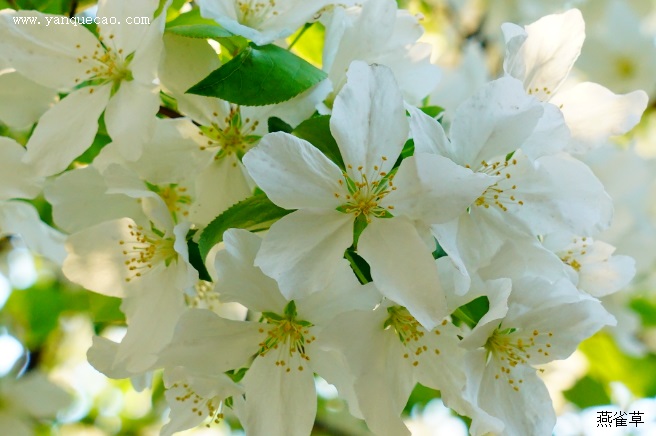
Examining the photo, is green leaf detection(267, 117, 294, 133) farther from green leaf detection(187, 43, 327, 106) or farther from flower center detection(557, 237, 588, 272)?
flower center detection(557, 237, 588, 272)

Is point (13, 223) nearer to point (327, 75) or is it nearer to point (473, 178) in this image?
point (327, 75)

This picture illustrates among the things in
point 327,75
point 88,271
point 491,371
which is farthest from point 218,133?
point 491,371

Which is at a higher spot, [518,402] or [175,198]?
[175,198]

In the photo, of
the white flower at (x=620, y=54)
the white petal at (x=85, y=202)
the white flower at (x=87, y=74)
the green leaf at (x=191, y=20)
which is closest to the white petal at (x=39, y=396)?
the white petal at (x=85, y=202)

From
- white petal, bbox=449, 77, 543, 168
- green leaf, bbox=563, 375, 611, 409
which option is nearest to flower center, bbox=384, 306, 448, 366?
white petal, bbox=449, 77, 543, 168

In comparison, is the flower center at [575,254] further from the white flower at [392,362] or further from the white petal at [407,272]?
the white petal at [407,272]

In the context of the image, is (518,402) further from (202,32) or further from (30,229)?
(30,229)

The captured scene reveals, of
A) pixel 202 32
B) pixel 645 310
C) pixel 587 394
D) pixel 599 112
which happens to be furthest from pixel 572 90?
pixel 645 310
